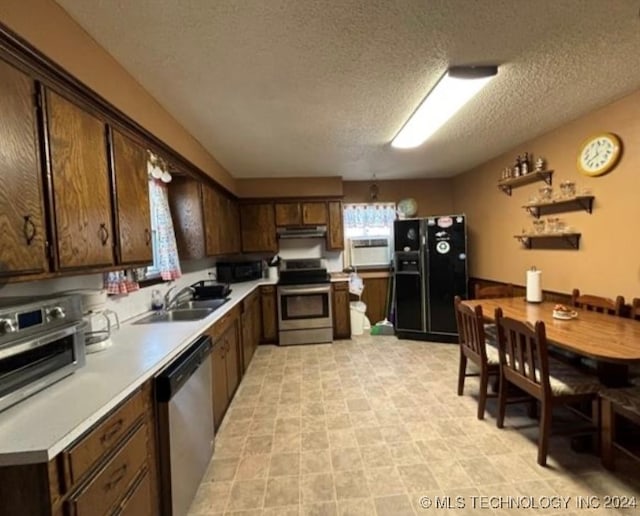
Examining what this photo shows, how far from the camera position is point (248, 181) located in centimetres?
488

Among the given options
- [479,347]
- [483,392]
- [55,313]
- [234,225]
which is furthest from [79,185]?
[234,225]

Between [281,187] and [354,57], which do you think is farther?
[281,187]

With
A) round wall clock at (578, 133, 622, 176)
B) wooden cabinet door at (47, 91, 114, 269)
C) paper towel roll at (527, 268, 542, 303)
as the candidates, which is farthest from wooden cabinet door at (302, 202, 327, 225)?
wooden cabinet door at (47, 91, 114, 269)

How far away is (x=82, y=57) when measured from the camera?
4.91 feet

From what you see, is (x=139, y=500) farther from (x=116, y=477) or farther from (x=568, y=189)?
(x=568, y=189)

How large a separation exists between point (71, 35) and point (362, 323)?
4441 mm

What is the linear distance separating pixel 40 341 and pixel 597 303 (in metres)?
3.64

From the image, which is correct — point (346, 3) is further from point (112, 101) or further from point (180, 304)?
point (180, 304)

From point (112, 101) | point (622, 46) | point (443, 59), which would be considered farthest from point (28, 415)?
point (622, 46)

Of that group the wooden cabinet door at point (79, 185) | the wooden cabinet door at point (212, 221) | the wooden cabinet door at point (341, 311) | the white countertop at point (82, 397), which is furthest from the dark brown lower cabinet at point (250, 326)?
the wooden cabinet door at point (79, 185)

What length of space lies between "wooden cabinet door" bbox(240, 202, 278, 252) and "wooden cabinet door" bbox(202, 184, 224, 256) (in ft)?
3.05

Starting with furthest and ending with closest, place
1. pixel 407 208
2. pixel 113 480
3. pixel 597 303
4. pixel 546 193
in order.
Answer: pixel 407 208, pixel 546 193, pixel 597 303, pixel 113 480

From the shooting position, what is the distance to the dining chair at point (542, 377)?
1955 mm

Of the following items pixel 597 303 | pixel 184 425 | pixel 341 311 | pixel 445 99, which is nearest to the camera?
pixel 184 425
